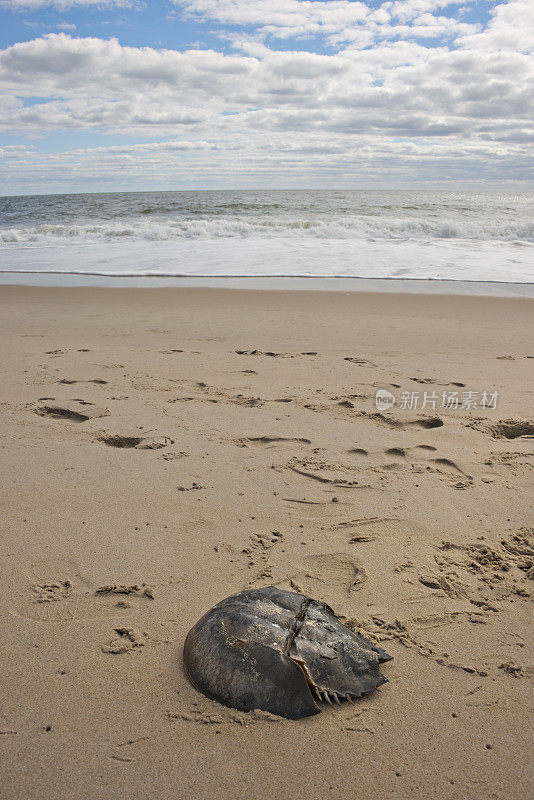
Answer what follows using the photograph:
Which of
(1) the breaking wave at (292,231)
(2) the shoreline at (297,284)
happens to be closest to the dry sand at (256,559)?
(2) the shoreline at (297,284)

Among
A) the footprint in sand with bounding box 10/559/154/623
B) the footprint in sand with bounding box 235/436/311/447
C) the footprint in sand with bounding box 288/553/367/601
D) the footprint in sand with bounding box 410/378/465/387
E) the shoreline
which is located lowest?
the footprint in sand with bounding box 10/559/154/623

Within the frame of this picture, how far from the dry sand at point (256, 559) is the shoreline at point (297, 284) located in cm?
394

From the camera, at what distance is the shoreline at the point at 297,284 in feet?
30.6

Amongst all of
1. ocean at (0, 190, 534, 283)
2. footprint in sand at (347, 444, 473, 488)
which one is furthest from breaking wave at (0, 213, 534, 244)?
footprint in sand at (347, 444, 473, 488)

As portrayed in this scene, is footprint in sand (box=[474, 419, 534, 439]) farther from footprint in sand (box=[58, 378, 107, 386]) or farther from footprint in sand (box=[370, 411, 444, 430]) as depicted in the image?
footprint in sand (box=[58, 378, 107, 386])

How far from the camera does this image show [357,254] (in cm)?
1338

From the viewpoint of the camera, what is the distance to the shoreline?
9320 mm

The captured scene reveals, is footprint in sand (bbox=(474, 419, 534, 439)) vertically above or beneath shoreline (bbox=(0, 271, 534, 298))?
beneath

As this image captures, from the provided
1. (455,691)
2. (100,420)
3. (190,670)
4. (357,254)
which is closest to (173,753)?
(190,670)

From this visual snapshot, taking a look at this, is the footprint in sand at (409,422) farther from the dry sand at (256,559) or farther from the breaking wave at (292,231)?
the breaking wave at (292,231)

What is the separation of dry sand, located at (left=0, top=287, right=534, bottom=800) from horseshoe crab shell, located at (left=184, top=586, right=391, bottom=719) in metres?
0.06

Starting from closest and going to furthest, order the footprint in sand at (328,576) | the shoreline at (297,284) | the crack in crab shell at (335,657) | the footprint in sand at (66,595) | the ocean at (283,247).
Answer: the crack in crab shell at (335,657) < the footprint in sand at (66,595) < the footprint in sand at (328,576) < the shoreline at (297,284) < the ocean at (283,247)

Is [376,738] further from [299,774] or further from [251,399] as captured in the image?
[251,399]

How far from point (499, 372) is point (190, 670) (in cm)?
437
